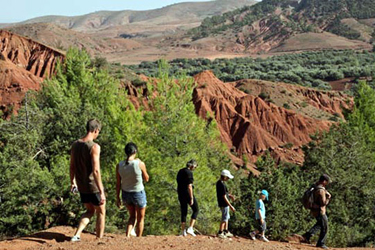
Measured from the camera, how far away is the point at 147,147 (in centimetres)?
1639

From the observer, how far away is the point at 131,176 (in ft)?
26.6

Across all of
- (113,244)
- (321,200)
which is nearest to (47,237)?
(113,244)

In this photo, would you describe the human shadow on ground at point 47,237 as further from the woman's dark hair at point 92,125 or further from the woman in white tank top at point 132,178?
the woman's dark hair at point 92,125

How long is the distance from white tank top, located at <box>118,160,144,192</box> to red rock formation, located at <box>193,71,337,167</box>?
129 ft

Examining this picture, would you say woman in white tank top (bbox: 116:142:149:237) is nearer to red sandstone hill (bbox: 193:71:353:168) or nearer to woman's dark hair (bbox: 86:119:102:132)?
woman's dark hair (bbox: 86:119:102:132)

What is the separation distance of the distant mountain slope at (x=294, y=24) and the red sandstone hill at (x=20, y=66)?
9622 centimetres

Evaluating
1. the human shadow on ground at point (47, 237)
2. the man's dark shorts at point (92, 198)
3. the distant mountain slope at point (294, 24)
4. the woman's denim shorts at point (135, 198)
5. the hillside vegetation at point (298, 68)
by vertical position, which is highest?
the distant mountain slope at point (294, 24)

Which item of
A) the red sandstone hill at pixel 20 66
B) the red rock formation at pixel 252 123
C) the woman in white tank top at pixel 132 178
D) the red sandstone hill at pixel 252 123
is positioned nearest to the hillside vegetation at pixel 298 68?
the red sandstone hill at pixel 252 123

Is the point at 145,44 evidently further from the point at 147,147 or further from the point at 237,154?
the point at 147,147

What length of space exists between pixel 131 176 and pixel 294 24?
157354mm

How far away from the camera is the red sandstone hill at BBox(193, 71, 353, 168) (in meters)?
48.2

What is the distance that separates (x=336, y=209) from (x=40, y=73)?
134 ft

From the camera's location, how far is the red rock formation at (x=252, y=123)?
4822 cm

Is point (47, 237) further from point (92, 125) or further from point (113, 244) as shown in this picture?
point (92, 125)
